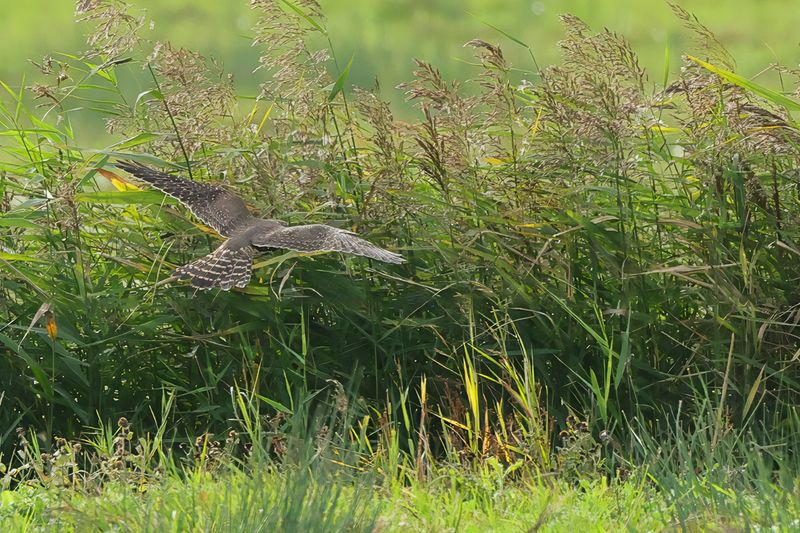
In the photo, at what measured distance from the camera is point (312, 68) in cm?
450

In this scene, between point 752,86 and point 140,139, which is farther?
point 140,139

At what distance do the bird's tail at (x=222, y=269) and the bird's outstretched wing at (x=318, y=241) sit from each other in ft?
0.22

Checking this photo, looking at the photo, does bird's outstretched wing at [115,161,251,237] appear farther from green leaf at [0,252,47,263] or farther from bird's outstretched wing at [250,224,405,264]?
green leaf at [0,252,47,263]

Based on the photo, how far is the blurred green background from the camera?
14.4 metres

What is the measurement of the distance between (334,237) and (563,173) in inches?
34.2

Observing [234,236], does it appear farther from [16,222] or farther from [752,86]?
[752,86]

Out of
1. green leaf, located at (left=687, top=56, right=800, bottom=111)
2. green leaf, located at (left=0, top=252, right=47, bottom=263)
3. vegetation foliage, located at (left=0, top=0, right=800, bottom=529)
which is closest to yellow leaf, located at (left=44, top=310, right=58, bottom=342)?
vegetation foliage, located at (left=0, top=0, right=800, bottom=529)

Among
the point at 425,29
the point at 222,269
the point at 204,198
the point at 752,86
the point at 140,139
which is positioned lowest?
the point at 222,269

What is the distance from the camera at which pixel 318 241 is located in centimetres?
394

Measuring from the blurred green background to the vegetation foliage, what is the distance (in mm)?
9302

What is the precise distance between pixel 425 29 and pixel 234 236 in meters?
12.0

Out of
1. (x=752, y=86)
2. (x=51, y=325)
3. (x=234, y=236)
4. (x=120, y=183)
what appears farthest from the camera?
(x=120, y=183)

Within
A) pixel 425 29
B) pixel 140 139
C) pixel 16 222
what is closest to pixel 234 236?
pixel 140 139

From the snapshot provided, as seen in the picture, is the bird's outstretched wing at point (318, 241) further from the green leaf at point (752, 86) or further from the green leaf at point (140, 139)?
the green leaf at point (752, 86)
